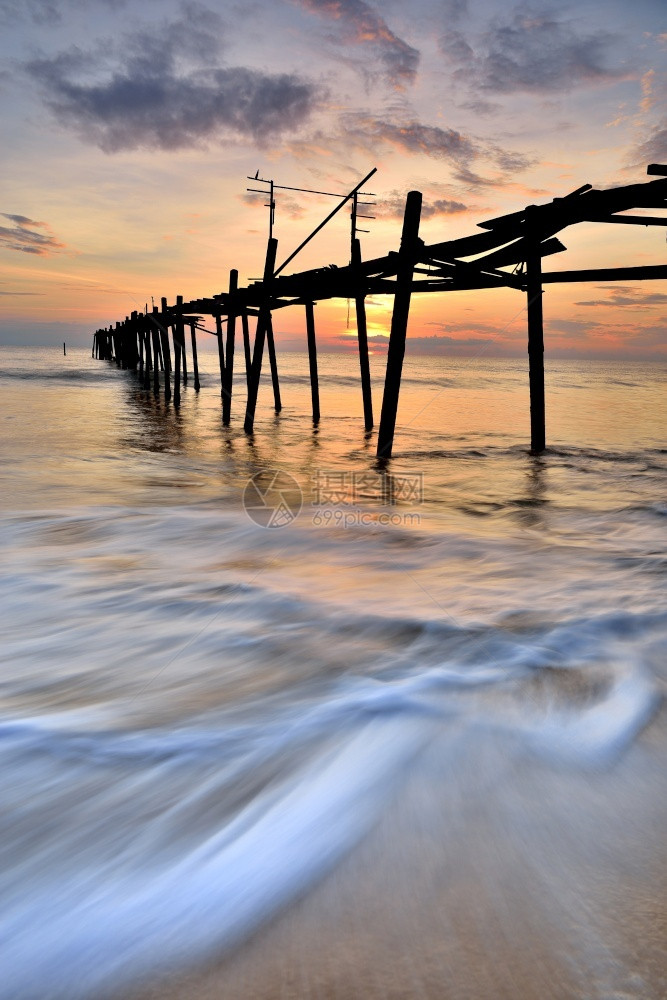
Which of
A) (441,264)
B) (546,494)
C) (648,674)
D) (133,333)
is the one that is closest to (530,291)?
(441,264)

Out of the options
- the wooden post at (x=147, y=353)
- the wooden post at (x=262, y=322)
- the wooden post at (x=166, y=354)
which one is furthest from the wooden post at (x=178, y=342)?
the wooden post at (x=262, y=322)

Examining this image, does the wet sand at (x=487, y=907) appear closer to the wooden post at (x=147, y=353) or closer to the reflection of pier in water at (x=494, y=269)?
the reflection of pier in water at (x=494, y=269)

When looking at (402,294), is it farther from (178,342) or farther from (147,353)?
(147,353)

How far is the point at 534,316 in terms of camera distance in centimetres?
872

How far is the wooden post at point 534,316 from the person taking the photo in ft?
26.3

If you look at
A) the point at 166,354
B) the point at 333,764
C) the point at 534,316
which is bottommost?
the point at 333,764

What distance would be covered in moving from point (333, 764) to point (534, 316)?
8144 millimetres

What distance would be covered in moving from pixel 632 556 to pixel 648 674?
7.55 feet

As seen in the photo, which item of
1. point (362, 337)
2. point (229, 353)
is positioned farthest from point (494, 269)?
point (229, 353)

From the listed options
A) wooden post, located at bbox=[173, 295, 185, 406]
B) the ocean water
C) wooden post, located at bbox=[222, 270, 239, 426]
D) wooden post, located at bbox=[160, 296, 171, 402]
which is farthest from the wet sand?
wooden post, located at bbox=[160, 296, 171, 402]

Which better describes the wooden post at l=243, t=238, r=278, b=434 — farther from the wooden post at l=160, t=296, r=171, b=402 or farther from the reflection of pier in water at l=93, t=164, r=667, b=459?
the wooden post at l=160, t=296, r=171, b=402

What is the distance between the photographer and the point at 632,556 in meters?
4.71

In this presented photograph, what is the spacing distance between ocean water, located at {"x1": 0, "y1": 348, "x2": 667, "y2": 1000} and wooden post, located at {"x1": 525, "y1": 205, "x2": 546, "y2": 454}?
4017 mm

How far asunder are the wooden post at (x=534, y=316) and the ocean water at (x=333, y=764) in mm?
4017
